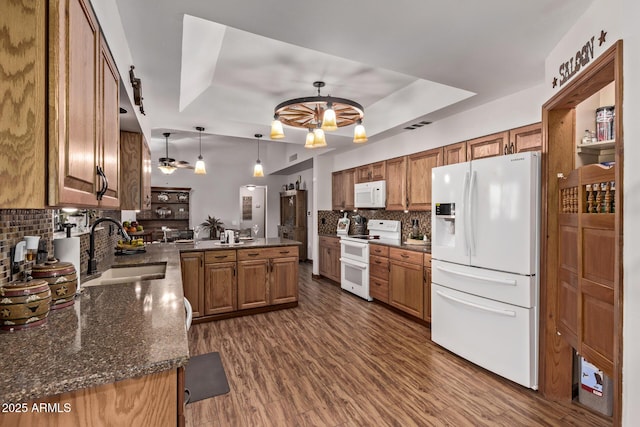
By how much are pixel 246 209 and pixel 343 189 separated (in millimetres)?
3586

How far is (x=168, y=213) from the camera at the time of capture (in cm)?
797

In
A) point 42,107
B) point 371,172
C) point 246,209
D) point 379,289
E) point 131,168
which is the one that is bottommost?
point 379,289

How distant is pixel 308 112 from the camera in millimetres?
3291

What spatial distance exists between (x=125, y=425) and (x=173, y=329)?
1.09ft

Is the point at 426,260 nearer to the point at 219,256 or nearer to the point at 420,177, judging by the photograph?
the point at 420,177

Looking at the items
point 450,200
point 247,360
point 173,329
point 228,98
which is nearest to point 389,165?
point 450,200

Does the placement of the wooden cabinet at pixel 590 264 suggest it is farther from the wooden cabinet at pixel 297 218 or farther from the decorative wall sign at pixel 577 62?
the wooden cabinet at pixel 297 218

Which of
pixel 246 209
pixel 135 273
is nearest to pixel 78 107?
pixel 135 273

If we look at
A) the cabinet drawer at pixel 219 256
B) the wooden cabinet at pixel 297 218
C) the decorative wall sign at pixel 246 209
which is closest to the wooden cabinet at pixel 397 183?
the cabinet drawer at pixel 219 256

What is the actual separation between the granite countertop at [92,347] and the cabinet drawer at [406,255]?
283 centimetres

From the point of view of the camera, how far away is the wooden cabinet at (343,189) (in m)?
5.75

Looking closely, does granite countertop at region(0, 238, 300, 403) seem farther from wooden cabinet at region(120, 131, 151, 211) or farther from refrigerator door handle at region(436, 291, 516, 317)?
Result: refrigerator door handle at region(436, 291, 516, 317)

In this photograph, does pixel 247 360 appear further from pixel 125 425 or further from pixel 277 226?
pixel 277 226

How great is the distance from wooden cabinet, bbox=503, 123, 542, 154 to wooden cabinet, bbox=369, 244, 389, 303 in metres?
1.91
